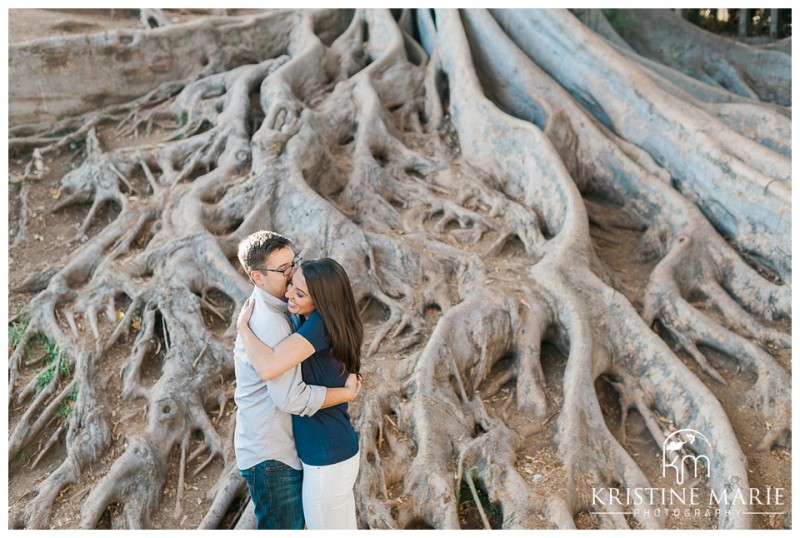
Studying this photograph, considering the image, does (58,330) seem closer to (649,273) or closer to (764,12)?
(649,273)

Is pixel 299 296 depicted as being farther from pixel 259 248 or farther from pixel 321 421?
pixel 321 421

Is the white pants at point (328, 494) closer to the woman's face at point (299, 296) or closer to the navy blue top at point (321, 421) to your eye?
the navy blue top at point (321, 421)

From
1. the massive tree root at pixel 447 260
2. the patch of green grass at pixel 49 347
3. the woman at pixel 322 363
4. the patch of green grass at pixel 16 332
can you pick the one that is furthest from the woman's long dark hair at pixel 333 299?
the patch of green grass at pixel 16 332

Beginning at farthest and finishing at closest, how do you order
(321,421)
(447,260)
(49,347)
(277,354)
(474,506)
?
(447,260) < (49,347) < (474,506) < (321,421) < (277,354)

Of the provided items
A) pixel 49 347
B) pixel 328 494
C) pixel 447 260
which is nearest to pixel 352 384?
pixel 328 494

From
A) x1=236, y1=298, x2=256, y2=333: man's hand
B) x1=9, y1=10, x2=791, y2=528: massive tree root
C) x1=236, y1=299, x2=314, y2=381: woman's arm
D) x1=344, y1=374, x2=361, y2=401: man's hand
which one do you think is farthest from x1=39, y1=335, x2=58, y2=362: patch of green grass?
x1=344, y1=374, x2=361, y2=401: man's hand

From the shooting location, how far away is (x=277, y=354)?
2.98 m

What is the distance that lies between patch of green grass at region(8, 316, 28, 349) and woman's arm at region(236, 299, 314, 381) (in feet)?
9.70

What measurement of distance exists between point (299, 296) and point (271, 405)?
439 mm

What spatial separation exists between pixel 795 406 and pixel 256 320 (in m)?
3.29

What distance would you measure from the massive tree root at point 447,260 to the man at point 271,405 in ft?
2.91

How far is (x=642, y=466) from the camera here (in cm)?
450

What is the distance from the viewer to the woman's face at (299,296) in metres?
3.05

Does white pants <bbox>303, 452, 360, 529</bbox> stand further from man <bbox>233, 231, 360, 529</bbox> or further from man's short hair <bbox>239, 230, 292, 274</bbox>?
man's short hair <bbox>239, 230, 292, 274</bbox>
